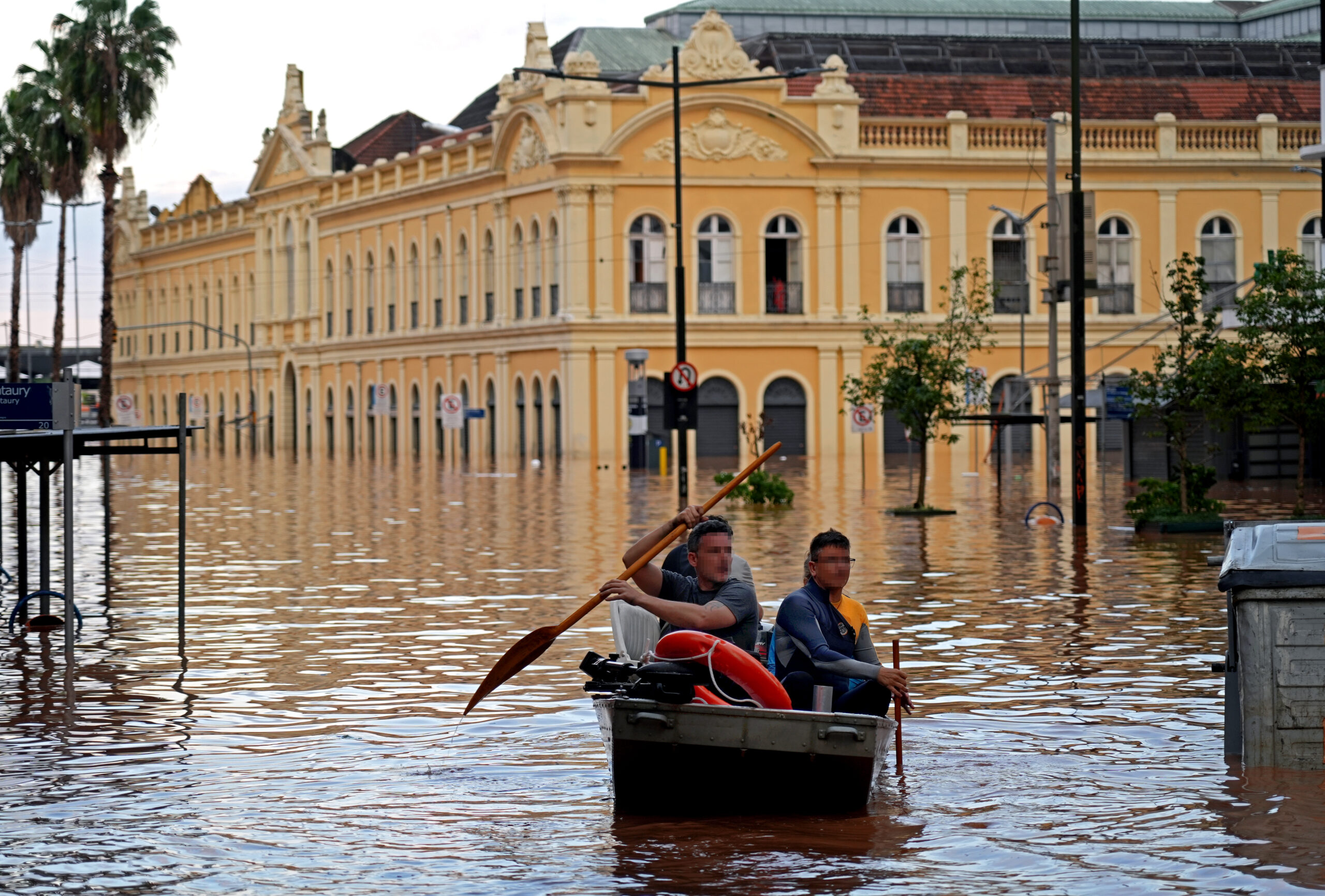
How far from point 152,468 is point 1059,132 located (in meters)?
29.1

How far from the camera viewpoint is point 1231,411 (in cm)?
2894

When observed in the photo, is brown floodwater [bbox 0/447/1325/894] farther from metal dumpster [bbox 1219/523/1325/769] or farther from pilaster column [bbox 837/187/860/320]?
pilaster column [bbox 837/187/860/320]

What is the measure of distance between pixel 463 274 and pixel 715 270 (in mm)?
11168

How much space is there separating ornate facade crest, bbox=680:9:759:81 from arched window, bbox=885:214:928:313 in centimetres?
667

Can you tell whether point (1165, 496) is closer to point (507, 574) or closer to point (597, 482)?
point (507, 574)

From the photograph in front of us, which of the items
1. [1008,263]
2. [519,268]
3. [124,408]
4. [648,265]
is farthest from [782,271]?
[124,408]

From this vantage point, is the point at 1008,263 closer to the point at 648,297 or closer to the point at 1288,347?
the point at 648,297

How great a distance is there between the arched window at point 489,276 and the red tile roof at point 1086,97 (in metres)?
11.4

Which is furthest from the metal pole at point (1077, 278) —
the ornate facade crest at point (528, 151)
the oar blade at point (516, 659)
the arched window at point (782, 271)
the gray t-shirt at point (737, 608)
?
the ornate facade crest at point (528, 151)

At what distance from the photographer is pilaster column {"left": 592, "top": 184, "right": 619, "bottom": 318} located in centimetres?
6644

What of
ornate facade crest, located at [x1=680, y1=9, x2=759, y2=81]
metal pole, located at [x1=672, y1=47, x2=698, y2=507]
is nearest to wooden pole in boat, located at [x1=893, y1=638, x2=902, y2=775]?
metal pole, located at [x1=672, y1=47, x2=698, y2=507]

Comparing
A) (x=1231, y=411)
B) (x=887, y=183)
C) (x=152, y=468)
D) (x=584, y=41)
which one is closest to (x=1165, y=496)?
(x=1231, y=411)

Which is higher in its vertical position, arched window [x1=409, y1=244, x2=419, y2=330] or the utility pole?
arched window [x1=409, y1=244, x2=419, y2=330]

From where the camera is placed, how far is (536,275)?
6931cm
